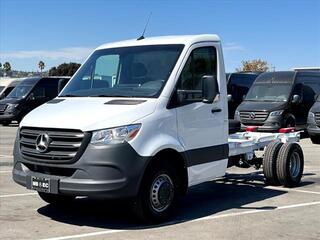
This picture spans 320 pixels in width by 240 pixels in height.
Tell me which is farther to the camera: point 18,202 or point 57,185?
point 18,202

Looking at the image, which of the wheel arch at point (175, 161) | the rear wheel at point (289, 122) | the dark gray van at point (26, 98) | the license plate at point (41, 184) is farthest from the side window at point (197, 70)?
the dark gray van at point (26, 98)

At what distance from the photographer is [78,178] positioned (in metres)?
6.25

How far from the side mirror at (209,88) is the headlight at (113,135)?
1.37 meters

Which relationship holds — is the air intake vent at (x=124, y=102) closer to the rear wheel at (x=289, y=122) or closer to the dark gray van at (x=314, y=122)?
the dark gray van at (x=314, y=122)

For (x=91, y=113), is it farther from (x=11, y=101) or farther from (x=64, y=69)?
(x=64, y=69)

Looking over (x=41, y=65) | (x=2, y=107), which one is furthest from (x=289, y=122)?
(x=41, y=65)

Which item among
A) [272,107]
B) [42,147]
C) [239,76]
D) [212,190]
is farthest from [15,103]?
[42,147]

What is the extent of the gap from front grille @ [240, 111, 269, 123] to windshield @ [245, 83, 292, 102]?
860 mm

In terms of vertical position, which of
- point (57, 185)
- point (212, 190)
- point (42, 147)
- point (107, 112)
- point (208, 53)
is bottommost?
point (212, 190)

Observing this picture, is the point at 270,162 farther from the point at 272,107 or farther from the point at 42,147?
the point at 272,107

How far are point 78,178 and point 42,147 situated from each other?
0.60 meters

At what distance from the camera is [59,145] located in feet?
20.8

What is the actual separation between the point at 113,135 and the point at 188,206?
2253 mm

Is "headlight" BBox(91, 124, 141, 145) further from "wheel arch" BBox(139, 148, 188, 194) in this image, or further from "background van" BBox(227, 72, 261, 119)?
"background van" BBox(227, 72, 261, 119)
